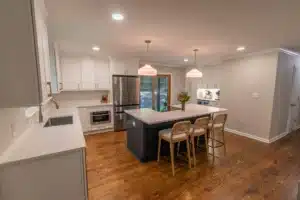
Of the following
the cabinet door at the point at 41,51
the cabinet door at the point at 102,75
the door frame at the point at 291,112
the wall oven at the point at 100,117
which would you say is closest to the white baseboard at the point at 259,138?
the door frame at the point at 291,112

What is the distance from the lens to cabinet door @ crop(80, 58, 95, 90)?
4.58 m

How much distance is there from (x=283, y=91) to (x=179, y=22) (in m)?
3.84

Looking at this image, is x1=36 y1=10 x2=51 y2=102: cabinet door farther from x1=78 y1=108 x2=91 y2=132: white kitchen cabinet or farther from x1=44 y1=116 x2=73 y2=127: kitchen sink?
x1=78 y1=108 x2=91 y2=132: white kitchen cabinet

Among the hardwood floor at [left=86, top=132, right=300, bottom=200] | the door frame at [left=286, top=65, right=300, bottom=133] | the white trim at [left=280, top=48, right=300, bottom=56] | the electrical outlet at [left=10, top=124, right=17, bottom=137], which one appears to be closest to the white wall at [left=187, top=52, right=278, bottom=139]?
the white trim at [left=280, top=48, right=300, bottom=56]

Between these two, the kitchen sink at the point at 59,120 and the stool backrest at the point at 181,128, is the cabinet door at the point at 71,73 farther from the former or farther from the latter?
the stool backrest at the point at 181,128

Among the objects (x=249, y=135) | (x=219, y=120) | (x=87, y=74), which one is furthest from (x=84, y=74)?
(x=249, y=135)

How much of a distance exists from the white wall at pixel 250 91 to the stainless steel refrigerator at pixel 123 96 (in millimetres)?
2929

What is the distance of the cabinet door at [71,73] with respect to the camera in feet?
14.2

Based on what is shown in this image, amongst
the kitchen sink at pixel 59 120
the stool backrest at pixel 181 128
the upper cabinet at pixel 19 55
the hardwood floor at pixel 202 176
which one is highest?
the upper cabinet at pixel 19 55

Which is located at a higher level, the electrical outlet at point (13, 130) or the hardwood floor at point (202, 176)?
the electrical outlet at point (13, 130)

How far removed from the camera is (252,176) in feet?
8.31

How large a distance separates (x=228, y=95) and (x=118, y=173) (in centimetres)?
403

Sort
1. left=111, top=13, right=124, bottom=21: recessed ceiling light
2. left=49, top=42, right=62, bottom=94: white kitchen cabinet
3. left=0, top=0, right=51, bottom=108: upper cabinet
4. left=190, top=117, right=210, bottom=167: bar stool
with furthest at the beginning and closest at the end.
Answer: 1. left=49, top=42, right=62, bottom=94: white kitchen cabinet
2. left=190, top=117, right=210, bottom=167: bar stool
3. left=111, top=13, right=124, bottom=21: recessed ceiling light
4. left=0, top=0, right=51, bottom=108: upper cabinet

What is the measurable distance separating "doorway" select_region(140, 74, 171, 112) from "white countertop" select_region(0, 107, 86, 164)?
170 inches
